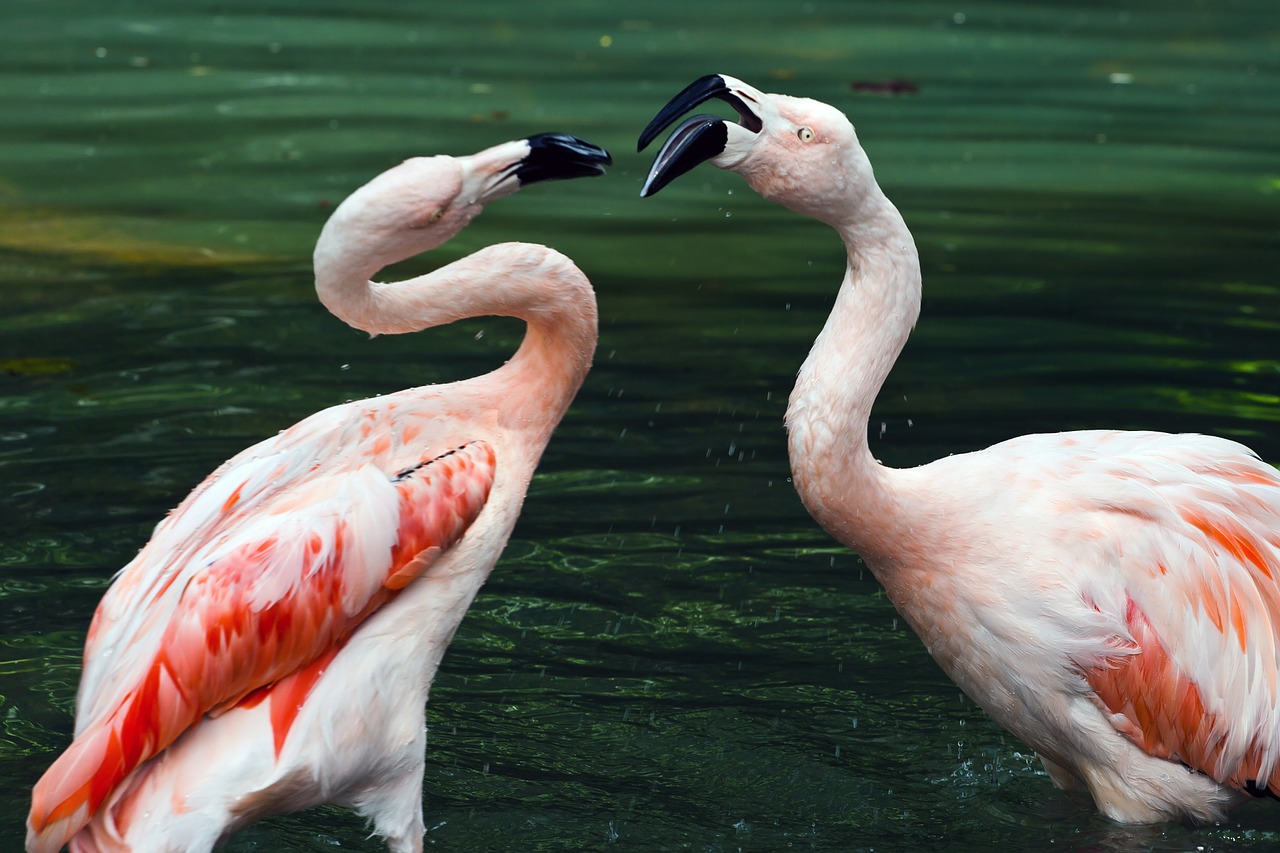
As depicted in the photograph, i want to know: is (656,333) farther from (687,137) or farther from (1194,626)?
(687,137)

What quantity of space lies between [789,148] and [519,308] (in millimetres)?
839

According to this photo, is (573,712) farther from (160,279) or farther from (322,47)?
(322,47)

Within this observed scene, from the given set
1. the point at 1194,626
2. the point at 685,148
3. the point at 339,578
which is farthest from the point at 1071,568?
the point at 339,578

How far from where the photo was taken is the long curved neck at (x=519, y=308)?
4.32 meters

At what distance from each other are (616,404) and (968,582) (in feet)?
10.6

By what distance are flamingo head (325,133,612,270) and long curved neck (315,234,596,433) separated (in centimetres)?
13

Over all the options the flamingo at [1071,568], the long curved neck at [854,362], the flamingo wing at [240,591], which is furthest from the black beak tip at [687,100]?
the flamingo wing at [240,591]

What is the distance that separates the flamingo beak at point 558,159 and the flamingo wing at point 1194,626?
150 cm

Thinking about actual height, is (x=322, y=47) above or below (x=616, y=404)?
above

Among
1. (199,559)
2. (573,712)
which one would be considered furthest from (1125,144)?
(199,559)

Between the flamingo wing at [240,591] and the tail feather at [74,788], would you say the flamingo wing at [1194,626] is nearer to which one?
the flamingo wing at [240,591]

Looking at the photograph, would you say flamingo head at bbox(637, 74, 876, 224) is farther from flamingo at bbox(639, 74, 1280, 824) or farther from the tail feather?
the tail feather

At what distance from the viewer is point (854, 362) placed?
413 cm

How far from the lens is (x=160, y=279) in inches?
360
